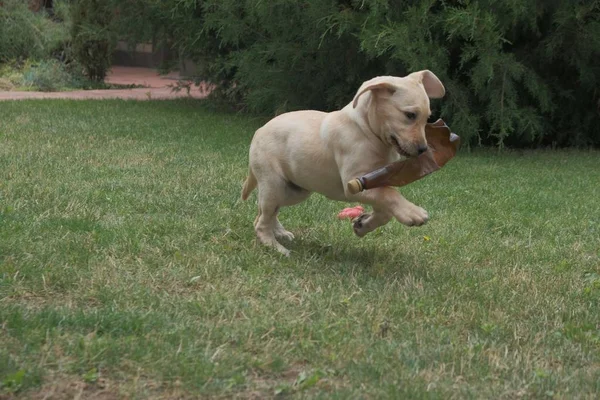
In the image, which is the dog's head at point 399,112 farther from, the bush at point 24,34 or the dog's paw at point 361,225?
the bush at point 24,34

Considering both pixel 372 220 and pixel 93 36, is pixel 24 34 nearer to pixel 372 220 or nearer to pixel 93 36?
pixel 93 36

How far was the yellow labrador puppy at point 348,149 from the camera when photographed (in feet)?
16.4

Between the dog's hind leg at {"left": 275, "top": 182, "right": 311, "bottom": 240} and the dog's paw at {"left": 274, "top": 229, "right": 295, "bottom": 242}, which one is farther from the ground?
the dog's hind leg at {"left": 275, "top": 182, "right": 311, "bottom": 240}

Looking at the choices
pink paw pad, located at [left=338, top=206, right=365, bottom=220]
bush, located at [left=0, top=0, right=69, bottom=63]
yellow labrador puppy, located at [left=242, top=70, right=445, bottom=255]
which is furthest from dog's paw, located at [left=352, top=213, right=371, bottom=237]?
bush, located at [left=0, top=0, right=69, bottom=63]

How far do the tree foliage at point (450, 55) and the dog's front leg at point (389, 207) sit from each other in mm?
5492

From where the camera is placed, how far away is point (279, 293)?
15.4 feet

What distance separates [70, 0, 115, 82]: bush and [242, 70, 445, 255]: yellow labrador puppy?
1246cm

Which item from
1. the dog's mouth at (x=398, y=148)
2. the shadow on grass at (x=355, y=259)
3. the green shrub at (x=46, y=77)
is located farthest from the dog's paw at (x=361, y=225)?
the green shrub at (x=46, y=77)

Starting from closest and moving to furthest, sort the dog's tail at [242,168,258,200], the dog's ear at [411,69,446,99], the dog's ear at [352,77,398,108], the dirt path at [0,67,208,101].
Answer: the dog's ear at [352,77,398,108], the dog's ear at [411,69,446,99], the dog's tail at [242,168,258,200], the dirt path at [0,67,208,101]

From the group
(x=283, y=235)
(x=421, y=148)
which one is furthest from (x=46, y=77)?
(x=421, y=148)

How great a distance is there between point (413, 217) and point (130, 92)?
15.1 meters

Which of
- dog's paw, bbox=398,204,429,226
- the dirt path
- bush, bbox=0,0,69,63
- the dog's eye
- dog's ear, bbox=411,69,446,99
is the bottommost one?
the dirt path

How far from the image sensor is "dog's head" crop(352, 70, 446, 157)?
4.97 m

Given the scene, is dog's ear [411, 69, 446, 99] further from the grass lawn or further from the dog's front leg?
the grass lawn
